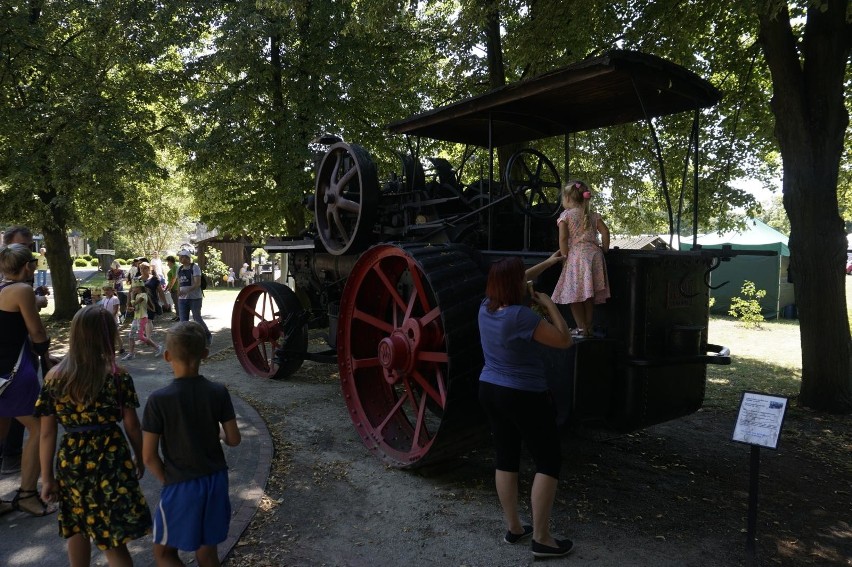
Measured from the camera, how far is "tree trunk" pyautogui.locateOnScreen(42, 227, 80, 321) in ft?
43.8

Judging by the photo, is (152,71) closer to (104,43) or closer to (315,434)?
(104,43)

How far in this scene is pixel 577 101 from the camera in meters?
4.80

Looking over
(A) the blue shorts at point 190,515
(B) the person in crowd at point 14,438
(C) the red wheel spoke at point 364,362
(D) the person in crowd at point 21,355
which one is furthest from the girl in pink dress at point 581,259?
(B) the person in crowd at point 14,438

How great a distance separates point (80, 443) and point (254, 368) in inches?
221

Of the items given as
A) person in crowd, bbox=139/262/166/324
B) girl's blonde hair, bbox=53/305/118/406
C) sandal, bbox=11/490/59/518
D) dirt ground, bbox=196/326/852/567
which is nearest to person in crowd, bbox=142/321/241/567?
girl's blonde hair, bbox=53/305/118/406

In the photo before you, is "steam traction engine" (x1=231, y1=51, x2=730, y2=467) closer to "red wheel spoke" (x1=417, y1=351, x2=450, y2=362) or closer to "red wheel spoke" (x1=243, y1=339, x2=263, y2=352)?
"red wheel spoke" (x1=417, y1=351, x2=450, y2=362)

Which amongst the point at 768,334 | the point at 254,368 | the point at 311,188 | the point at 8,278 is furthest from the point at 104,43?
the point at 768,334

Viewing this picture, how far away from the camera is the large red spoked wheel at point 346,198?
5734mm

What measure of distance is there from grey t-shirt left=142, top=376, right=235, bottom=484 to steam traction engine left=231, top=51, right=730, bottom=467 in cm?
165

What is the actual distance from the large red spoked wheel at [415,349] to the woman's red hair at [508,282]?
0.61 metres

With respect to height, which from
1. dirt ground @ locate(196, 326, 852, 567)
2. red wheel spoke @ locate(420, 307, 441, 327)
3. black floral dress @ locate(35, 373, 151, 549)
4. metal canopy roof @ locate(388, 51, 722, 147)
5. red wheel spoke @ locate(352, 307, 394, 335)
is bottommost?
dirt ground @ locate(196, 326, 852, 567)

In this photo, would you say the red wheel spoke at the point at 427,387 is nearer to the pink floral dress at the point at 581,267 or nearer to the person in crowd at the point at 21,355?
the pink floral dress at the point at 581,267

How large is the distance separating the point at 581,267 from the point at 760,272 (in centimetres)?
1579

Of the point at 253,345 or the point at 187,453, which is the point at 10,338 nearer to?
the point at 187,453
